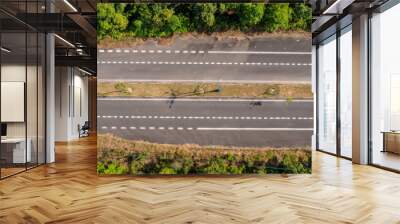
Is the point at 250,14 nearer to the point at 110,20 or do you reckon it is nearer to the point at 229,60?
the point at 229,60

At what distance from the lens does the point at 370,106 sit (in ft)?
26.0

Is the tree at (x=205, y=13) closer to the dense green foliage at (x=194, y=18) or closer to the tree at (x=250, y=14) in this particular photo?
the dense green foliage at (x=194, y=18)

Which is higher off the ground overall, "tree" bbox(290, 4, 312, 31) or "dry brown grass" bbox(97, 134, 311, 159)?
"tree" bbox(290, 4, 312, 31)

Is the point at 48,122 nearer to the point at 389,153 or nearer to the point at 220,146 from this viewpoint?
the point at 220,146

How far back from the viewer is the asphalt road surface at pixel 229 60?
250 inches

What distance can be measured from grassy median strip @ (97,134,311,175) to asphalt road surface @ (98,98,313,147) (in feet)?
0.39

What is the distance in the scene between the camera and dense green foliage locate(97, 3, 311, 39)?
20.7 feet

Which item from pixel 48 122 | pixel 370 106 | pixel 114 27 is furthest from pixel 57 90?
pixel 370 106

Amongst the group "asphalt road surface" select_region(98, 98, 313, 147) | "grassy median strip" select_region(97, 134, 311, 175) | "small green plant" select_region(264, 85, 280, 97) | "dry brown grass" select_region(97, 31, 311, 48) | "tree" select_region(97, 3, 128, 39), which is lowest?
"grassy median strip" select_region(97, 134, 311, 175)

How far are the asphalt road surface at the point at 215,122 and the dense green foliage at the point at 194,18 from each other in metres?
1.20

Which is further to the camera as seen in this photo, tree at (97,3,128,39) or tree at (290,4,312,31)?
tree at (290,4,312,31)

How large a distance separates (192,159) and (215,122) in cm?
73

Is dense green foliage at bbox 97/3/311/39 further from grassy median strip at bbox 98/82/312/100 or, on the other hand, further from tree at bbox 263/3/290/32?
grassy median strip at bbox 98/82/312/100

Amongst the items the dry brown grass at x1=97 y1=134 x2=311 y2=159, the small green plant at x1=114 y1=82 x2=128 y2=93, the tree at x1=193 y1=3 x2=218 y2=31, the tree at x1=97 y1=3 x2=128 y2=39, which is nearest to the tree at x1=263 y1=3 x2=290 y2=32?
the tree at x1=193 y1=3 x2=218 y2=31
